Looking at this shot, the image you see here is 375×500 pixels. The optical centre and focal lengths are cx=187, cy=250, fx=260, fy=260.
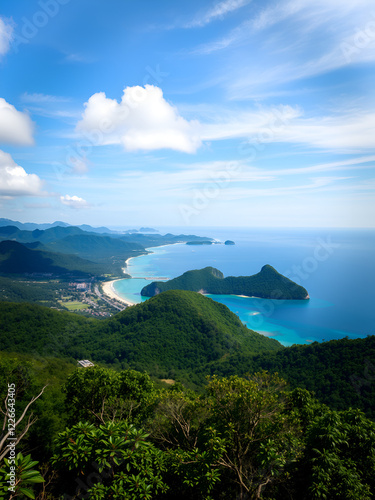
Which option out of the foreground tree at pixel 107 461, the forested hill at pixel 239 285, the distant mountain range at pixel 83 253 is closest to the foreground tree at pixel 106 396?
the foreground tree at pixel 107 461

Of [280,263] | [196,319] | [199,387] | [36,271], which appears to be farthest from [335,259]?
[36,271]

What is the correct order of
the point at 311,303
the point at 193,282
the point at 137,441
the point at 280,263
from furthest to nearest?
the point at 280,263
the point at 193,282
the point at 311,303
the point at 137,441

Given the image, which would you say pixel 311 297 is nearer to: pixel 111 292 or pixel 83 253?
pixel 111 292

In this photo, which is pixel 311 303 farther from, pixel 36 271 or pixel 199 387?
pixel 36 271

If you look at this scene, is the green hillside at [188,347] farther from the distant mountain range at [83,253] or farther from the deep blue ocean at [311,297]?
the distant mountain range at [83,253]

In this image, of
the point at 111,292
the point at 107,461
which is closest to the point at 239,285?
the point at 111,292

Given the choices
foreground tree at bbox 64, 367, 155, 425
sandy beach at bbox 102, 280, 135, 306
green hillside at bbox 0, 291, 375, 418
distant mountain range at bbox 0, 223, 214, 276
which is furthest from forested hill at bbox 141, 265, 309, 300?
foreground tree at bbox 64, 367, 155, 425
